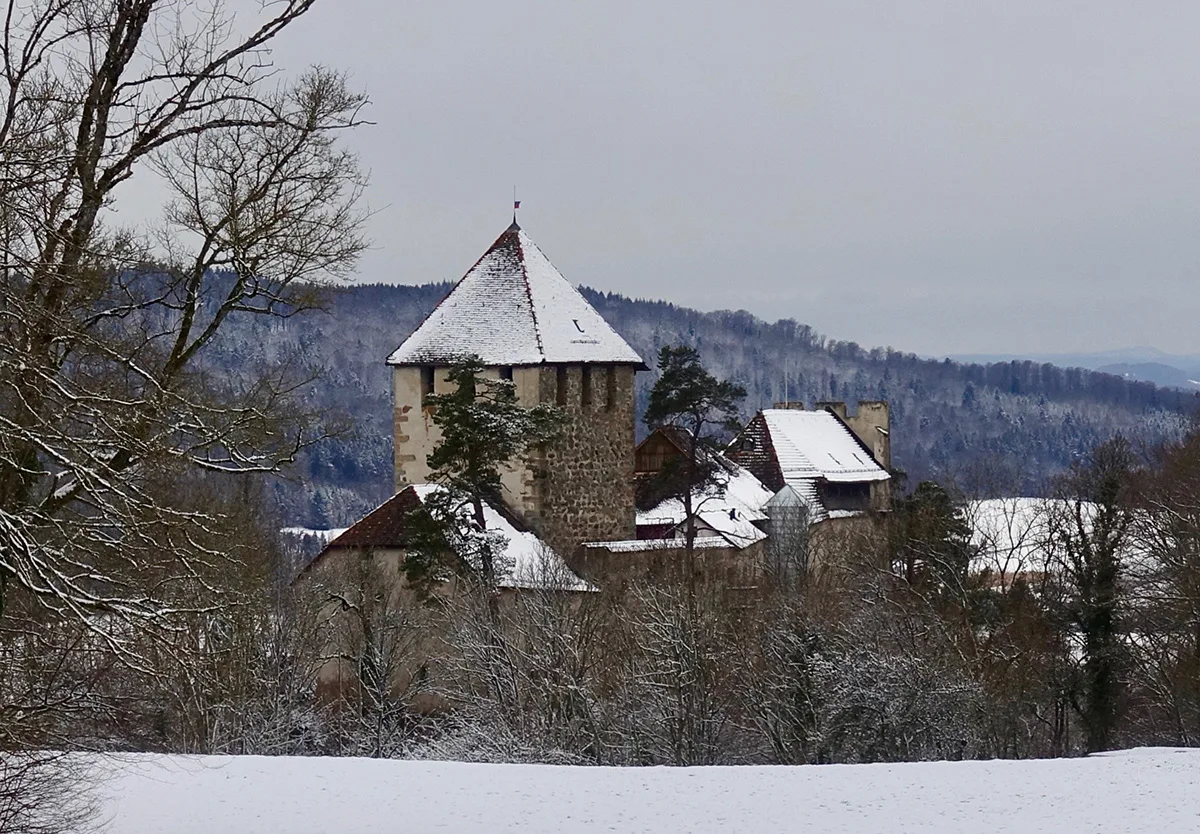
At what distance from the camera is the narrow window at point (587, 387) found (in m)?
32.6

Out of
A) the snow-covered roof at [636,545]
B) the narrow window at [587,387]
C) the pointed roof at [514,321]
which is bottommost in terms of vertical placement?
the snow-covered roof at [636,545]

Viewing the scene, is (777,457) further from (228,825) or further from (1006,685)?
(228,825)

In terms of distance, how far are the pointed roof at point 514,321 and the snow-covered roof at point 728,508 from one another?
13.2 feet

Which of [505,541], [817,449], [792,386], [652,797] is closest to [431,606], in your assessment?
[505,541]

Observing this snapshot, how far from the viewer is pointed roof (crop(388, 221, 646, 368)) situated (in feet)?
104

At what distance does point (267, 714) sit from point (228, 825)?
10777 mm

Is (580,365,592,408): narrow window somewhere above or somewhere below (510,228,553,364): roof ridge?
below

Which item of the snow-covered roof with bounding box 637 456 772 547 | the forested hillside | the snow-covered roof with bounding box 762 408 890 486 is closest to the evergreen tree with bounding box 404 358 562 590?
the snow-covered roof with bounding box 637 456 772 547

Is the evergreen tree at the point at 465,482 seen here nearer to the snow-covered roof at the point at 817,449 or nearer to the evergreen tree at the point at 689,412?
the evergreen tree at the point at 689,412

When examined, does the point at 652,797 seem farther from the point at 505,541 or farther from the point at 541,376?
the point at 541,376

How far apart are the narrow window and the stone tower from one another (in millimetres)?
18

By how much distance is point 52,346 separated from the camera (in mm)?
10859

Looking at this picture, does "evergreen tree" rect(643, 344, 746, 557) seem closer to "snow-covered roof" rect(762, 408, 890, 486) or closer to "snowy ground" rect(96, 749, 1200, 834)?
"snow-covered roof" rect(762, 408, 890, 486)

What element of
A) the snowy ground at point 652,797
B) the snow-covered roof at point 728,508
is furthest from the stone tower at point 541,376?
the snowy ground at point 652,797
